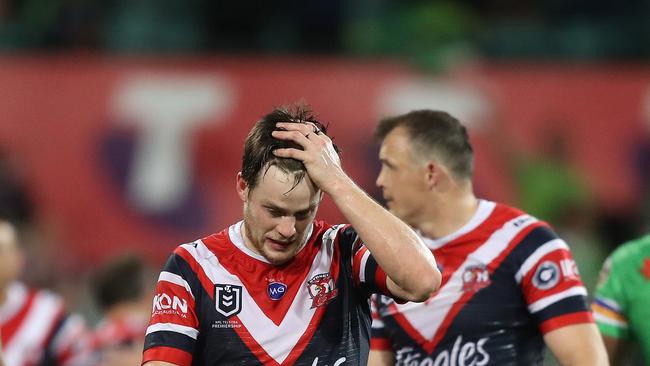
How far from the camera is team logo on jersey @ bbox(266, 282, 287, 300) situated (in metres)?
3.80

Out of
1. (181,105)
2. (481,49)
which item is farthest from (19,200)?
(481,49)

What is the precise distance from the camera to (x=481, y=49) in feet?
36.0

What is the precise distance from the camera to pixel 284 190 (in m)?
3.59

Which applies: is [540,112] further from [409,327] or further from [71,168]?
[409,327]

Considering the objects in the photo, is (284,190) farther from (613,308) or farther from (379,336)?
(613,308)

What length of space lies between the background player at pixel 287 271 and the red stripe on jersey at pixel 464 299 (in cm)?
83

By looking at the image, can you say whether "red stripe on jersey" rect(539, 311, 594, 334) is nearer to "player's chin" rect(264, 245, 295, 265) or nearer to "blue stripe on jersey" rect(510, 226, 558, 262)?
"blue stripe on jersey" rect(510, 226, 558, 262)

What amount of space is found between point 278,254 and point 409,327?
1.20 metres

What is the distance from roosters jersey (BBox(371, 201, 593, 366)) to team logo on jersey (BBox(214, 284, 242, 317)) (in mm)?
1178

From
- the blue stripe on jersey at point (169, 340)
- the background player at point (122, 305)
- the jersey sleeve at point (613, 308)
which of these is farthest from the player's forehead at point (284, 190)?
the background player at point (122, 305)

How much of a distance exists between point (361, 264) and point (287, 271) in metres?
0.24

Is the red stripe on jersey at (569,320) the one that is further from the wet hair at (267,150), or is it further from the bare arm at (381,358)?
the wet hair at (267,150)

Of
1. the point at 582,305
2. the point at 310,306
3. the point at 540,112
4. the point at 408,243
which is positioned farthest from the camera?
the point at 540,112

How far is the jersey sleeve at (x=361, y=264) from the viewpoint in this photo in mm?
3748
